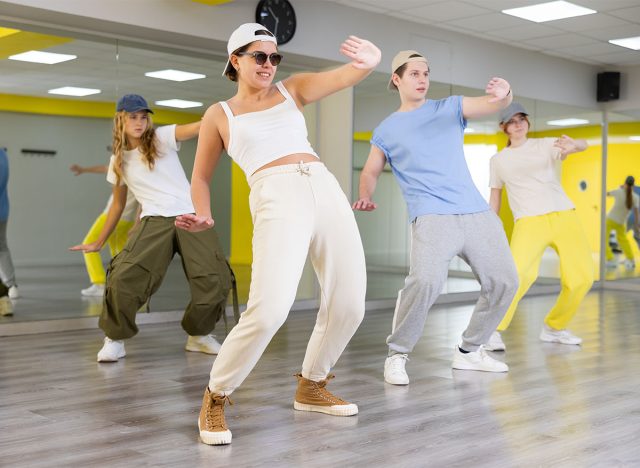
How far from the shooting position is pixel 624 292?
400 inches

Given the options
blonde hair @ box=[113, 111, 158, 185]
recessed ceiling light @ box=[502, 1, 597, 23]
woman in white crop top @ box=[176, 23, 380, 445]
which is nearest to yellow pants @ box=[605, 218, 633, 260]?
recessed ceiling light @ box=[502, 1, 597, 23]

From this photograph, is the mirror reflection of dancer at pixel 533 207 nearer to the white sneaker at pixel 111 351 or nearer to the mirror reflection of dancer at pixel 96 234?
the white sneaker at pixel 111 351

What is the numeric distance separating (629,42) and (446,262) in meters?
5.96

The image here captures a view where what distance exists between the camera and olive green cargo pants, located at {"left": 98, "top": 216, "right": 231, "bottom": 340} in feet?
15.9

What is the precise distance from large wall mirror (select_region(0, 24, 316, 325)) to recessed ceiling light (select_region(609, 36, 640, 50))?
15.5 feet

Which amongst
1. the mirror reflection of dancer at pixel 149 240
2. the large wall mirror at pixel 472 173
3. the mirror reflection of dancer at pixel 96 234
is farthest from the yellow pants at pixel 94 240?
the large wall mirror at pixel 472 173

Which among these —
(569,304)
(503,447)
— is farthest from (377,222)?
(503,447)

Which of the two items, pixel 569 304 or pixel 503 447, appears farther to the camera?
pixel 569 304

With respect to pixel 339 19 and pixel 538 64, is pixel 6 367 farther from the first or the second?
pixel 538 64

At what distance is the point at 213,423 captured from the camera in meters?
3.25

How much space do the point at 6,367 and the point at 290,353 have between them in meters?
Answer: 1.63

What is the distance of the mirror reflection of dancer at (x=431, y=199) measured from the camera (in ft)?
14.0

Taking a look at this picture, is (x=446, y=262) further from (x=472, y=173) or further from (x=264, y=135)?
(x=472, y=173)

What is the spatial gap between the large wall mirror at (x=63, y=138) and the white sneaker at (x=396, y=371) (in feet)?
5.49
